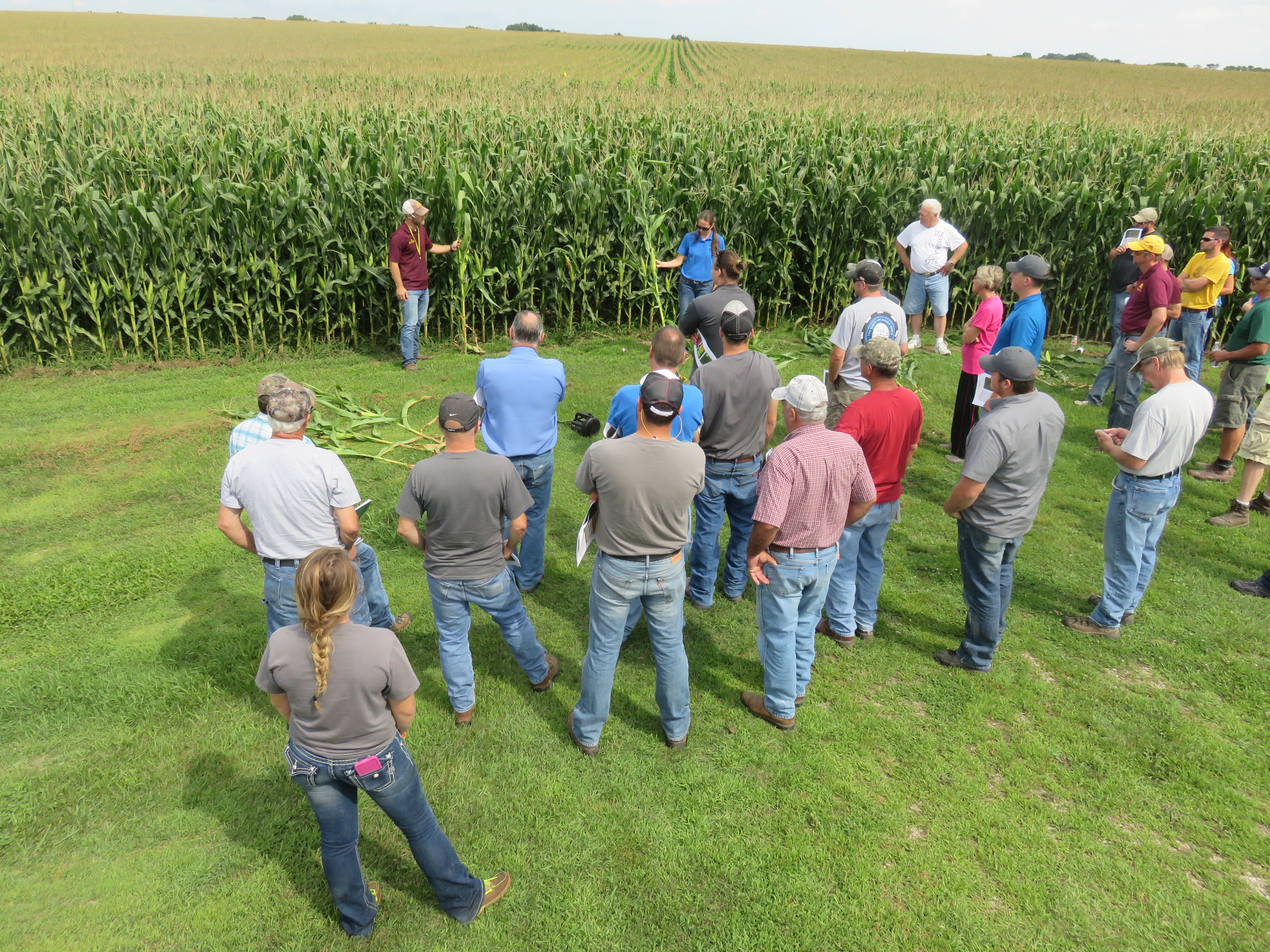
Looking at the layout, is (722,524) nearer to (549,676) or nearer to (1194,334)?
(549,676)

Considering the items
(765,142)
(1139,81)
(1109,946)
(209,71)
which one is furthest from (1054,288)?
(1139,81)

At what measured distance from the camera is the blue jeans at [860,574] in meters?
5.30

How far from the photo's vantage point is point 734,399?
5516 mm

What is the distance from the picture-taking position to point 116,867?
392 cm

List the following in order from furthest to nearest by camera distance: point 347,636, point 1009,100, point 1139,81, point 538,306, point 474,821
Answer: point 1139,81 → point 1009,100 → point 538,306 → point 474,821 → point 347,636

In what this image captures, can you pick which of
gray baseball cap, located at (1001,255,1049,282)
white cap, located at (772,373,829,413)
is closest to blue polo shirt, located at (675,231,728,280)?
gray baseball cap, located at (1001,255,1049,282)

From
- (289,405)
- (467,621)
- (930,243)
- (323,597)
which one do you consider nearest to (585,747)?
(467,621)

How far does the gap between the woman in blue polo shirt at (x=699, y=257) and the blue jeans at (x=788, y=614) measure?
22.5 feet

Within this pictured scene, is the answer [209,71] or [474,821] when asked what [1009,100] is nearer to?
[209,71]

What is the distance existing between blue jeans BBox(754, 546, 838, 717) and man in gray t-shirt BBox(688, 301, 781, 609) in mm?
1018

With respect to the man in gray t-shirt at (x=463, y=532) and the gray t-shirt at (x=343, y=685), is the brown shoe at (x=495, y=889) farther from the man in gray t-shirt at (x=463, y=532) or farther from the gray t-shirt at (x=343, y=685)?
the man in gray t-shirt at (x=463, y=532)

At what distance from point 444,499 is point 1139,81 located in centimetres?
6030

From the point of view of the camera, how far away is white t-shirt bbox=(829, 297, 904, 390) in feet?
21.4

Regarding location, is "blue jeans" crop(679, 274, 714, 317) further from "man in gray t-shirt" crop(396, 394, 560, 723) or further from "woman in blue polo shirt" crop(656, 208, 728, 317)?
"man in gray t-shirt" crop(396, 394, 560, 723)
